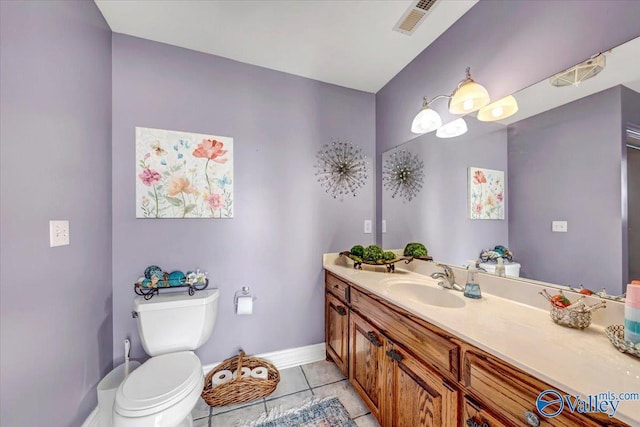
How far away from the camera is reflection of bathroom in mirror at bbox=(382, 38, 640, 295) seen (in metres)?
0.88

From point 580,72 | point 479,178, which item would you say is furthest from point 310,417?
point 580,72

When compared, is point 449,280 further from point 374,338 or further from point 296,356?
point 296,356

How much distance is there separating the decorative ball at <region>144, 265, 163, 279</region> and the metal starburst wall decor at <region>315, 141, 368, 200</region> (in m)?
1.35

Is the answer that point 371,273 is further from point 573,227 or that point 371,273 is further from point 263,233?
point 573,227

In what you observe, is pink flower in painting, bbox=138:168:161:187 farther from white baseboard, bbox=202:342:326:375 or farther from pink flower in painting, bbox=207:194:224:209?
white baseboard, bbox=202:342:326:375

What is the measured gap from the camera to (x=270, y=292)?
1948mm

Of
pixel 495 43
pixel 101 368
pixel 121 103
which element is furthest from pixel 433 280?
pixel 121 103

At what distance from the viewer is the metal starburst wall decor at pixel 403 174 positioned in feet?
6.25

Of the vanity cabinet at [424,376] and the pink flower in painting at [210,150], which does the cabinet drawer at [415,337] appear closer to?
the vanity cabinet at [424,376]

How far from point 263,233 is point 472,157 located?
1.55 meters

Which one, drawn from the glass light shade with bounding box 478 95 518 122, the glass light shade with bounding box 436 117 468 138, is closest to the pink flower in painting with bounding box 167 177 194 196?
the glass light shade with bounding box 436 117 468 138

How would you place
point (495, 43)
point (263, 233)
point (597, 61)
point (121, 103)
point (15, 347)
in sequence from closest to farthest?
point (15, 347)
point (597, 61)
point (495, 43)
point (121, 103)
point (263, 233)

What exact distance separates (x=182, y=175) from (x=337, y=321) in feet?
5.11

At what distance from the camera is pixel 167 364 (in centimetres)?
135
